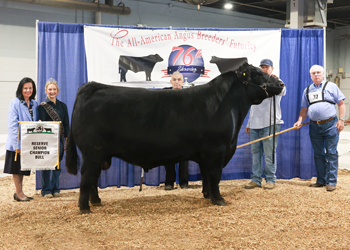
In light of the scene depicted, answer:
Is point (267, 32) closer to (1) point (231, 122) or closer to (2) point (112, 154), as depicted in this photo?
(1) point (231, 122)

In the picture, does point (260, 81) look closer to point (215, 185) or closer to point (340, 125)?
point (215, 185)

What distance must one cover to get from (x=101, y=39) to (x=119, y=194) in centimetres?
204

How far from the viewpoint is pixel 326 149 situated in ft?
15.1

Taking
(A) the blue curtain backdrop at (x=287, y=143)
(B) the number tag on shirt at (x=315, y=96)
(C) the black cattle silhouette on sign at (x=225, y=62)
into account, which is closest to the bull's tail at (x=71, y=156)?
(A) the blue curtain backdrop at (x=287, y=143)

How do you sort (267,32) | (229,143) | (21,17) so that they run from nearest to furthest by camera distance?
(229,143), (267,32), (21,17)

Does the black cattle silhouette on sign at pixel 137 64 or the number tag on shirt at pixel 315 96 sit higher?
the black cattle silhouette on sign at pixel 137 64

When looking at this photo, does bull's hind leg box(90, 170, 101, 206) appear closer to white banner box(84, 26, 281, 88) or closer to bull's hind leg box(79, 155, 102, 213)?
bull's hind leg box(79, 155, 102, 213)

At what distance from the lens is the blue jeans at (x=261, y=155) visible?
180 inches

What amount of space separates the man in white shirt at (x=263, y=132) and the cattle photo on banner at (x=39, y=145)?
249 centimetres

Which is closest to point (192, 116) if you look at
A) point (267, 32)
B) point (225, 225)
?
point (225, 225)

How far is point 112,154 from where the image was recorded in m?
3.51

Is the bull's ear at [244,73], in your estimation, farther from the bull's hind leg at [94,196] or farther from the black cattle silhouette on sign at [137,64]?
the bull's hind leg at [94,196]

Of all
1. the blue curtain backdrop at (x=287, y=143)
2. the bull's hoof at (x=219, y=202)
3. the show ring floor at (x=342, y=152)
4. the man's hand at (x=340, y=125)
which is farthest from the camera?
the show ring floor at (x=342, y=152)

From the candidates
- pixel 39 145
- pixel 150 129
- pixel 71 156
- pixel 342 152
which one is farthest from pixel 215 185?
pixel 342 152
